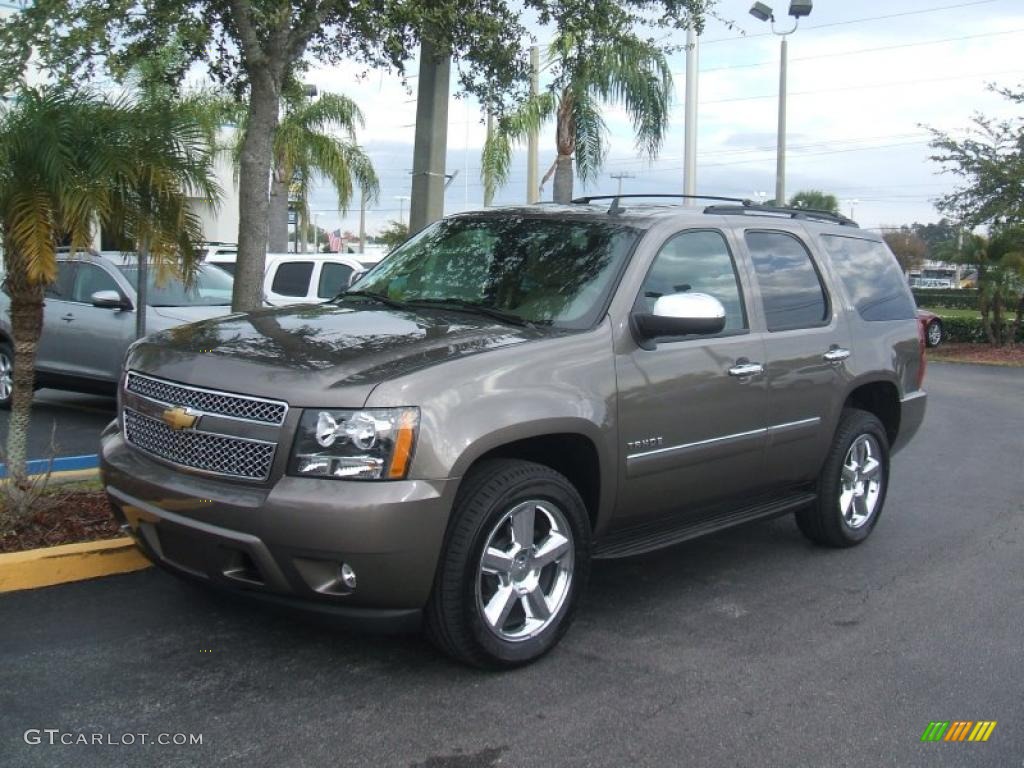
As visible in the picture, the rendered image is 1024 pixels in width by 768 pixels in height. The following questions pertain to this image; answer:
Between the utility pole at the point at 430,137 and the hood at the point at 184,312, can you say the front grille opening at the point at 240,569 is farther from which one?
the hood at the point at 184,312

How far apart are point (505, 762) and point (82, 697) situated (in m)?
1.58

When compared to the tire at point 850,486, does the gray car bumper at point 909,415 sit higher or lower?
higher

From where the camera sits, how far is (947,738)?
3797 mm

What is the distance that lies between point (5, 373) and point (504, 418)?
7.78 metres

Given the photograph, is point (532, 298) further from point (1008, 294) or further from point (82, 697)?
point (1008, 294)

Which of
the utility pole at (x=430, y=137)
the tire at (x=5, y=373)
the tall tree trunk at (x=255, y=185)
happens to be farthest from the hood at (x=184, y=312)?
the tall tree trunk at (x=255, y=185)

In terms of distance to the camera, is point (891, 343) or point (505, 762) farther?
point (891, 343)

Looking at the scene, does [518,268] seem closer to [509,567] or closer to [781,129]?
[509,567]

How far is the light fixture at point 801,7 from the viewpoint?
805 inches

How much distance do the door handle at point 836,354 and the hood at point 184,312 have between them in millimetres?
5604

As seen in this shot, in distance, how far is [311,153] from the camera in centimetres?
2334

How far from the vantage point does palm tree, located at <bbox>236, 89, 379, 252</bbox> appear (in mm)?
22797

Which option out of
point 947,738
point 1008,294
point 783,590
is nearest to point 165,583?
point 783,590

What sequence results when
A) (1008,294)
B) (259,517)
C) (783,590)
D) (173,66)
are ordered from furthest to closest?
(1008,294)
(173,66)
(783,590)
(259,517)
